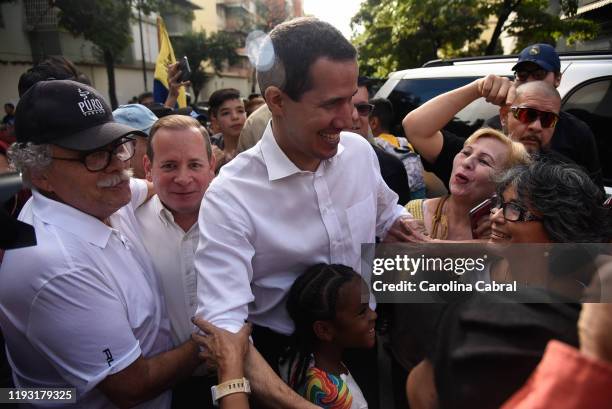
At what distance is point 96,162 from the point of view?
1.52 metres

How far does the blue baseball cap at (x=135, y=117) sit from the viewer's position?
113 inches

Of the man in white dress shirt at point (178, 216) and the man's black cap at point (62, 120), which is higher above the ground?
the man's black cap at point (62, 120)

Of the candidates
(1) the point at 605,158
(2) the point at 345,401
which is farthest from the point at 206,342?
(1) the point at 605,158

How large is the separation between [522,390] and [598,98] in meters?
3.19

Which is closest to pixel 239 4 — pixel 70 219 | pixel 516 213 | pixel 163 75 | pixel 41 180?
pixel 163 75

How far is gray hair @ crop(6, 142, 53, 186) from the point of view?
1438 mm

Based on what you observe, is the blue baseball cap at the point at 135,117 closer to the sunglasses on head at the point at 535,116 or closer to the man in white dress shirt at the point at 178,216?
the man in white dress shirt at the point at 178,216

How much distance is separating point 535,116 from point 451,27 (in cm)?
1142

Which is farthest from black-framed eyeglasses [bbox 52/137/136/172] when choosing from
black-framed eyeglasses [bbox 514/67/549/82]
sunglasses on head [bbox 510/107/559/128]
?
black-framed eyeglasses [bbox 514/67/549/82]

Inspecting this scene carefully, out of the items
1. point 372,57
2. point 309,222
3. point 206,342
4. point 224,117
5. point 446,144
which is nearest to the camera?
point 206,342

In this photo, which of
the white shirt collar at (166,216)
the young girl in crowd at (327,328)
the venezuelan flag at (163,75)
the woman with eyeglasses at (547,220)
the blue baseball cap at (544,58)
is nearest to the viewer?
the woman with eyeglasses at (547,220)

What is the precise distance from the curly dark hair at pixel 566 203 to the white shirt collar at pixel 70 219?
1.37 m

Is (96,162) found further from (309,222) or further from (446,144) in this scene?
(446,144)

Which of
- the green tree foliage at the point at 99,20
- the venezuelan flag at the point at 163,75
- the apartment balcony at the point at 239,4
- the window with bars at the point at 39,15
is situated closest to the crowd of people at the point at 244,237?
the venezuelan flag at the point at 163,75
